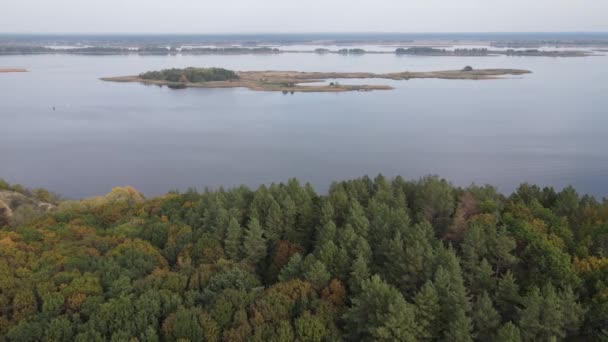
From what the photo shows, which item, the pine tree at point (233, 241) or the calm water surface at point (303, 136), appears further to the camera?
the calm water surface at point (303, 136)

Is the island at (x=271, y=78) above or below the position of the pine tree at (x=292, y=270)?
above

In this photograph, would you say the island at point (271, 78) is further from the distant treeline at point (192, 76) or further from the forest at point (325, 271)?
the forest at point (325, 271)

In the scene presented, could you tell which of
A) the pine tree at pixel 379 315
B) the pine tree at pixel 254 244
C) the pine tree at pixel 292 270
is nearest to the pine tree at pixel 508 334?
the pine tree at pixel 379 315

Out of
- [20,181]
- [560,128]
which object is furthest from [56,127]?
[560,128]

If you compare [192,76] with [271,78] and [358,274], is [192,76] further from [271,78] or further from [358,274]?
[358,274]

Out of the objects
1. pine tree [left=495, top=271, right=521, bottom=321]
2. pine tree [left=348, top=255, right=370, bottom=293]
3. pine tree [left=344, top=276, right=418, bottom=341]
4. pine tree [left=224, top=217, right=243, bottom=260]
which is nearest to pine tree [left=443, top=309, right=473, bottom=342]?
pine tree [left=344, top=276, right=418, bottom=341]

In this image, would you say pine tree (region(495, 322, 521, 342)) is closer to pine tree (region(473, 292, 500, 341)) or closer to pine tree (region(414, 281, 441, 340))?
pine tree (region(473, 292, 500, 341))

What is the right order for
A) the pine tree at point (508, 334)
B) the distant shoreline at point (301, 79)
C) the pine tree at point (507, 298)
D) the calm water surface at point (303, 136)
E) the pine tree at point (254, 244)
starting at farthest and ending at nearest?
the distant shoreline at point (301, 79), the calm water surface at point (303, 136), the pine tree at point (254, 244), the pine tree at point (507, 298), the pine tree at point (508, 334)
